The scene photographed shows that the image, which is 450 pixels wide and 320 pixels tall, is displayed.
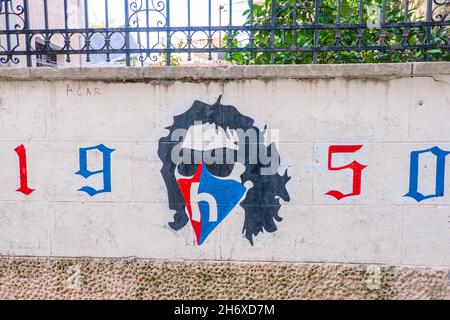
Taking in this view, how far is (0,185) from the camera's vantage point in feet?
10.1

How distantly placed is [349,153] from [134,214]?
1.76 metres

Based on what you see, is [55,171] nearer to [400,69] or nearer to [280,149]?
[280,149]

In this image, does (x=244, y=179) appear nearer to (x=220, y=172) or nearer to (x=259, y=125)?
(x=220, y=172)

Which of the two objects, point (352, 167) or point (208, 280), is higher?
point (352, 167)

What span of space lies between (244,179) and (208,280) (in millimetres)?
871

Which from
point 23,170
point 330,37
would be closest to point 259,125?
point 330,37

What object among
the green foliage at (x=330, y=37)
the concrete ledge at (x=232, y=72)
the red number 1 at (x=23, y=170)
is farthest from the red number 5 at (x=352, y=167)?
the red number 1 at (x=23, y=170)

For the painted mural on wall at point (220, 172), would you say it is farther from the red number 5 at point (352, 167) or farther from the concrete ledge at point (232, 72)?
the concrete ledge at point (232, 72)

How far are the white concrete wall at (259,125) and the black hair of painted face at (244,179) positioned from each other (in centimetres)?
5

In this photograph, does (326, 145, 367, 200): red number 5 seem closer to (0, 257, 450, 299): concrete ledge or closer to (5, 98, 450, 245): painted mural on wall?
(5, 98, 450, 245): painted mural on wall

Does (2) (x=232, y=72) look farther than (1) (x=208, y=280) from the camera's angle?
No

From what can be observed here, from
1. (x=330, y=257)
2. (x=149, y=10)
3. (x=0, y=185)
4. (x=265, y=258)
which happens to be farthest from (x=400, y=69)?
Result: (x=0, y=185)

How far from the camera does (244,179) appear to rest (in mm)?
2963

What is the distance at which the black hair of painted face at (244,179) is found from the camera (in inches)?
115
